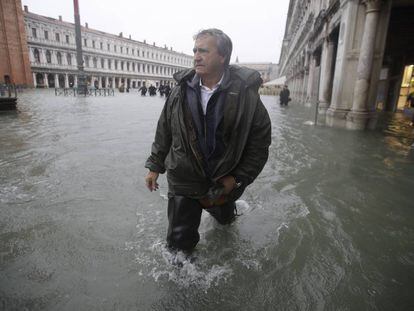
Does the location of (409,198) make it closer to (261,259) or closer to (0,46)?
(261,259)

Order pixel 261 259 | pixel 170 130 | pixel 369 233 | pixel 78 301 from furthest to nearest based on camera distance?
pixel 369 233 < pixel 261 259 < pixel 170 130 < pixel 78 301

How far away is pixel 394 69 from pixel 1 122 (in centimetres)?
2046

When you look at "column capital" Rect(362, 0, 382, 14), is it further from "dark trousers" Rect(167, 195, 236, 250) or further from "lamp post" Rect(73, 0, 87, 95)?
"lamp post" Rect(73, 0, 87, 95)

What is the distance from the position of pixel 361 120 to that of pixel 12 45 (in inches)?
1997

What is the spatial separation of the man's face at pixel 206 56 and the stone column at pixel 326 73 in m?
13.8

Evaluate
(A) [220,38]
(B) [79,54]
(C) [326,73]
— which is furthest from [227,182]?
(B) [79,54]

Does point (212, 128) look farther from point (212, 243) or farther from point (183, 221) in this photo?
point (212, 243)

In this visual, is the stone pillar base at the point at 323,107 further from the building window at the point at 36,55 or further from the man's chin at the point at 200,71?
the building window at the point at 36,55

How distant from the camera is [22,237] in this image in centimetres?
284

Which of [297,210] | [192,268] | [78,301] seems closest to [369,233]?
[297,210]

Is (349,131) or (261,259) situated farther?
(349,131)

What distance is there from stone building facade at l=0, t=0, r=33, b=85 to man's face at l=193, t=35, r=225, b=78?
49.5m

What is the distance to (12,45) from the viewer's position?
43.2 m

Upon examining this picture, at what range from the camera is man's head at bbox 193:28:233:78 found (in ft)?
7.05
